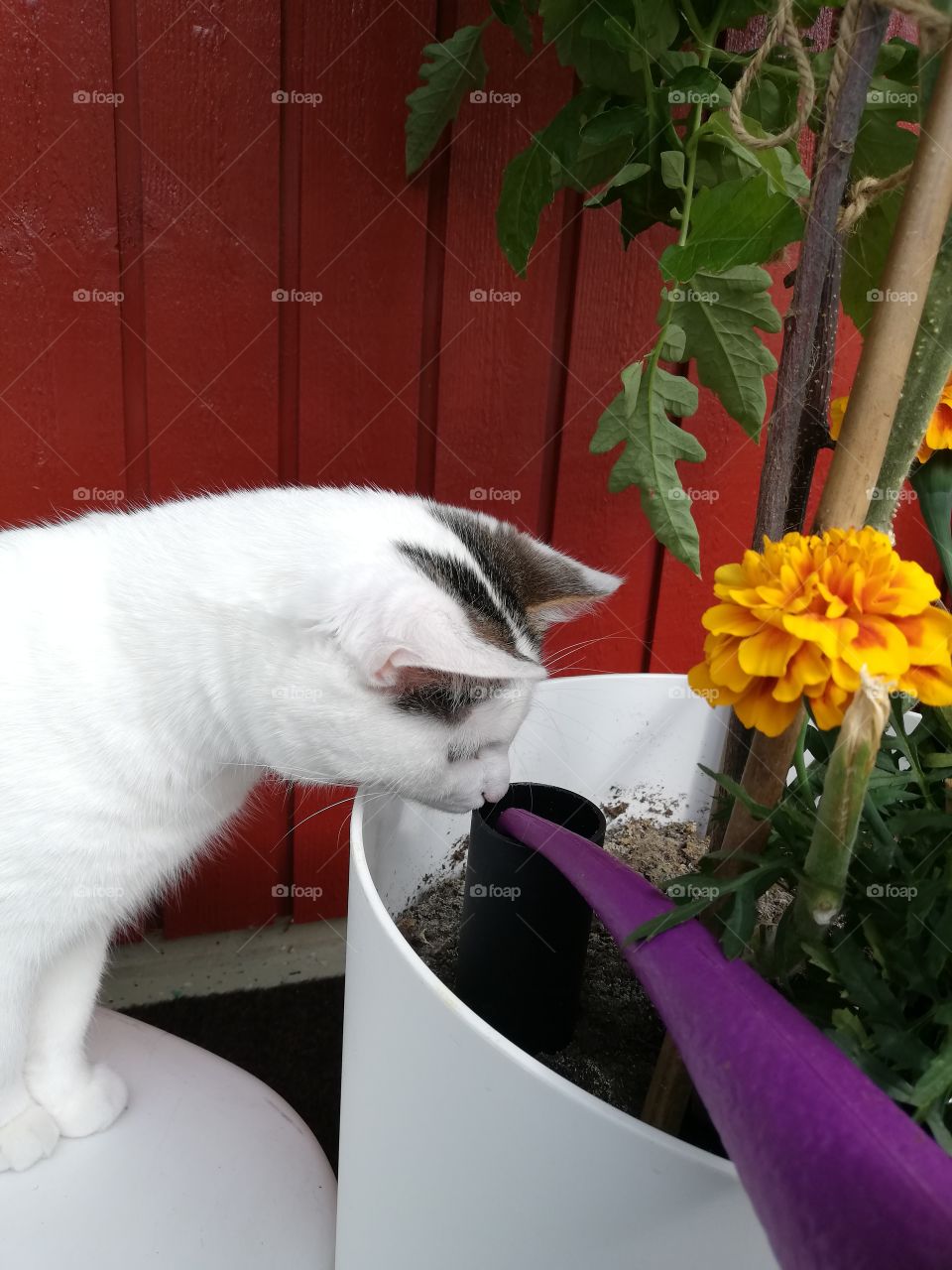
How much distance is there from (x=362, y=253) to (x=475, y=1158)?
0.81 metres

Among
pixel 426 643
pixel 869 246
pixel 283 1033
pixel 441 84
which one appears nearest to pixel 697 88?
pixel 869 246

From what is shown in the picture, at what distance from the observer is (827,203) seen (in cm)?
37

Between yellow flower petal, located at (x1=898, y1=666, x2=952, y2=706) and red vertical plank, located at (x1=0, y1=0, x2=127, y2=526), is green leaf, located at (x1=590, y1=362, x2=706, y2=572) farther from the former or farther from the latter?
red vertical plank, located at (x1=0, y1=0, x2=127, y2=526)

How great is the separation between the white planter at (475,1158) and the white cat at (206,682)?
3.0 inches

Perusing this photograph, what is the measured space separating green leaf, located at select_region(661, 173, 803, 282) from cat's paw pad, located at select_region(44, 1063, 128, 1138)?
714mm

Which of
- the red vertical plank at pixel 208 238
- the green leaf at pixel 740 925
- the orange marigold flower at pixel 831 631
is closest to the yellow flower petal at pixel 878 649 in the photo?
the orange marigold flower at pixel 831 631

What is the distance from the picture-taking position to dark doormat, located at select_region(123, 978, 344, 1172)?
1000 millimetres

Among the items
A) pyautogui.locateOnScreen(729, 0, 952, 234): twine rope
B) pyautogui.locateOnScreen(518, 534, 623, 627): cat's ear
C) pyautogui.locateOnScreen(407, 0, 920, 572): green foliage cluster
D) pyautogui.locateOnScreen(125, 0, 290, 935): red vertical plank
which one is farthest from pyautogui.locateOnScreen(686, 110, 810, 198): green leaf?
pyautogui.locateOnScreen(125, 0, 290, 935): red vertical plank

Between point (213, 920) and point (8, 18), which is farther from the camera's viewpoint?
point (213, 920)

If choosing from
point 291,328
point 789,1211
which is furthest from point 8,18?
point 789,1211

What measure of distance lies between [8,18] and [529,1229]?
97 centimetres

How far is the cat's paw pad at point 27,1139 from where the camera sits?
2.13 feet

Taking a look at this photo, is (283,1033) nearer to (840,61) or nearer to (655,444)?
(655,444)

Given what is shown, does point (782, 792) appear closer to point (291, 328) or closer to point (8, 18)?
point (291, 328)
